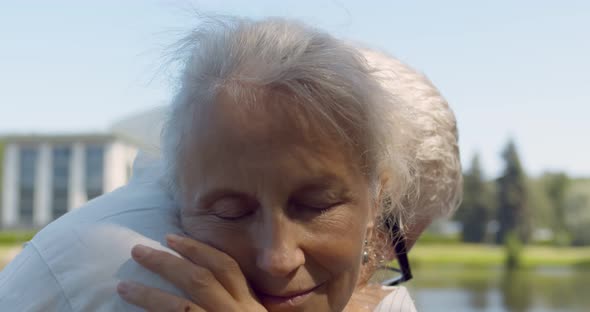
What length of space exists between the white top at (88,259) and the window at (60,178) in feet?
147

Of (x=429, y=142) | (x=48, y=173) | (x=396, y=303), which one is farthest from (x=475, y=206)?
(x=48, y=173)

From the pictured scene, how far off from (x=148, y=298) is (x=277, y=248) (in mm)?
146

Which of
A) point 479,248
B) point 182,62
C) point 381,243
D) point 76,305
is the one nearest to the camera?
point 76,305

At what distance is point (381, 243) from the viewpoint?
47.3 inches

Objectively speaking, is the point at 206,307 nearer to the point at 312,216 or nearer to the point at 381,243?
the point at 312,216

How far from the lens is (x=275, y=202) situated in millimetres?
797

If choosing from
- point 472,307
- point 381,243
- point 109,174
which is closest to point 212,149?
point 381,243

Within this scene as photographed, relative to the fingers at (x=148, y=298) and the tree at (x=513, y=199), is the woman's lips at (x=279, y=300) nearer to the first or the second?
the fingers at (x=148, y=298)

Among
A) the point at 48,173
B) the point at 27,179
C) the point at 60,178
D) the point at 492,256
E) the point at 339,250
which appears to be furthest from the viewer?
the point at 60,178

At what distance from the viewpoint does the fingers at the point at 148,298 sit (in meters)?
0.75

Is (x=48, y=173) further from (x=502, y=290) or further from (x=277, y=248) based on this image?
(x=277, y=248)

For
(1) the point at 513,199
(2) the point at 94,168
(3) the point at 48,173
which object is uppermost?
(1) the point at 513,199

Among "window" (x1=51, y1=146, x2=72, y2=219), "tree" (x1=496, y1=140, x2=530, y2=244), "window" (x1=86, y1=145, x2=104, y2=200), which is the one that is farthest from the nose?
"window" (x1=51, y1=146, x2=72, y2=219)

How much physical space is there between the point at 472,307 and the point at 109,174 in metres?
29.7
